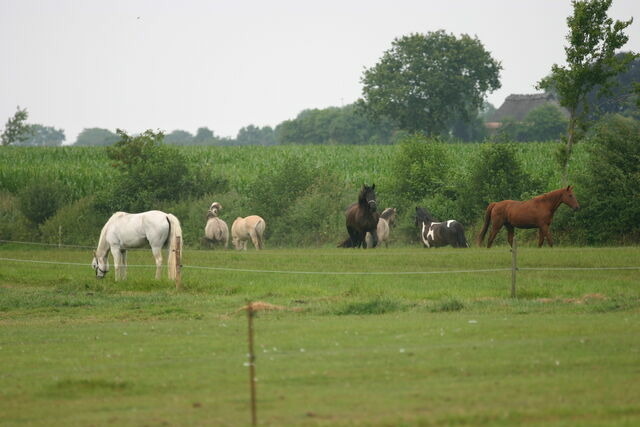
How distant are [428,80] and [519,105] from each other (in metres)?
60.0

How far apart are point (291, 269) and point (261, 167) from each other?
34.7m

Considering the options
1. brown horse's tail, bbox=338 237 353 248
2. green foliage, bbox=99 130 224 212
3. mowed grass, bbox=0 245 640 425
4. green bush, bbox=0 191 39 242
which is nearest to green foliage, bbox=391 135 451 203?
brown horse's tail, bbox=338 237 353 248

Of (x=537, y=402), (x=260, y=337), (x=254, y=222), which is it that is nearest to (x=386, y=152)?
(x=254, y=222)

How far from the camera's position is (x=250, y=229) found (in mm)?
39656

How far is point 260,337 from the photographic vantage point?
54.0 ft

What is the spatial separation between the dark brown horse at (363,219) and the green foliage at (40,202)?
17786mm

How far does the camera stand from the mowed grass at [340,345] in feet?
35.3

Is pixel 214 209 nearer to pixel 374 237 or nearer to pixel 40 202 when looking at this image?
pixel 374 237

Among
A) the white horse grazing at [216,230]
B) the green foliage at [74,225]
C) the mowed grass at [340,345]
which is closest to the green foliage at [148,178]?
the green foliage at [74,225]

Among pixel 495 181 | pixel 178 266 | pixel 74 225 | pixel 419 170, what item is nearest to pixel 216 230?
pixel 74 225

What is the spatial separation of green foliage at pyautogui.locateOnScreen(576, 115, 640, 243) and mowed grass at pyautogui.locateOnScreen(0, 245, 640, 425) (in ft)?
24.0

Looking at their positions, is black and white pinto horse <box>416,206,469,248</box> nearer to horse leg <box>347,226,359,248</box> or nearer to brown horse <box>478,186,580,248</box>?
brown horse <box>478,186,580,248</box>

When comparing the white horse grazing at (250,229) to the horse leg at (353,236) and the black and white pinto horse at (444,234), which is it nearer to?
the horse leg at (353,236)

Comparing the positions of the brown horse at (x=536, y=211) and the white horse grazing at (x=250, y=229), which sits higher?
the brown horse at (x=536, y=211)
